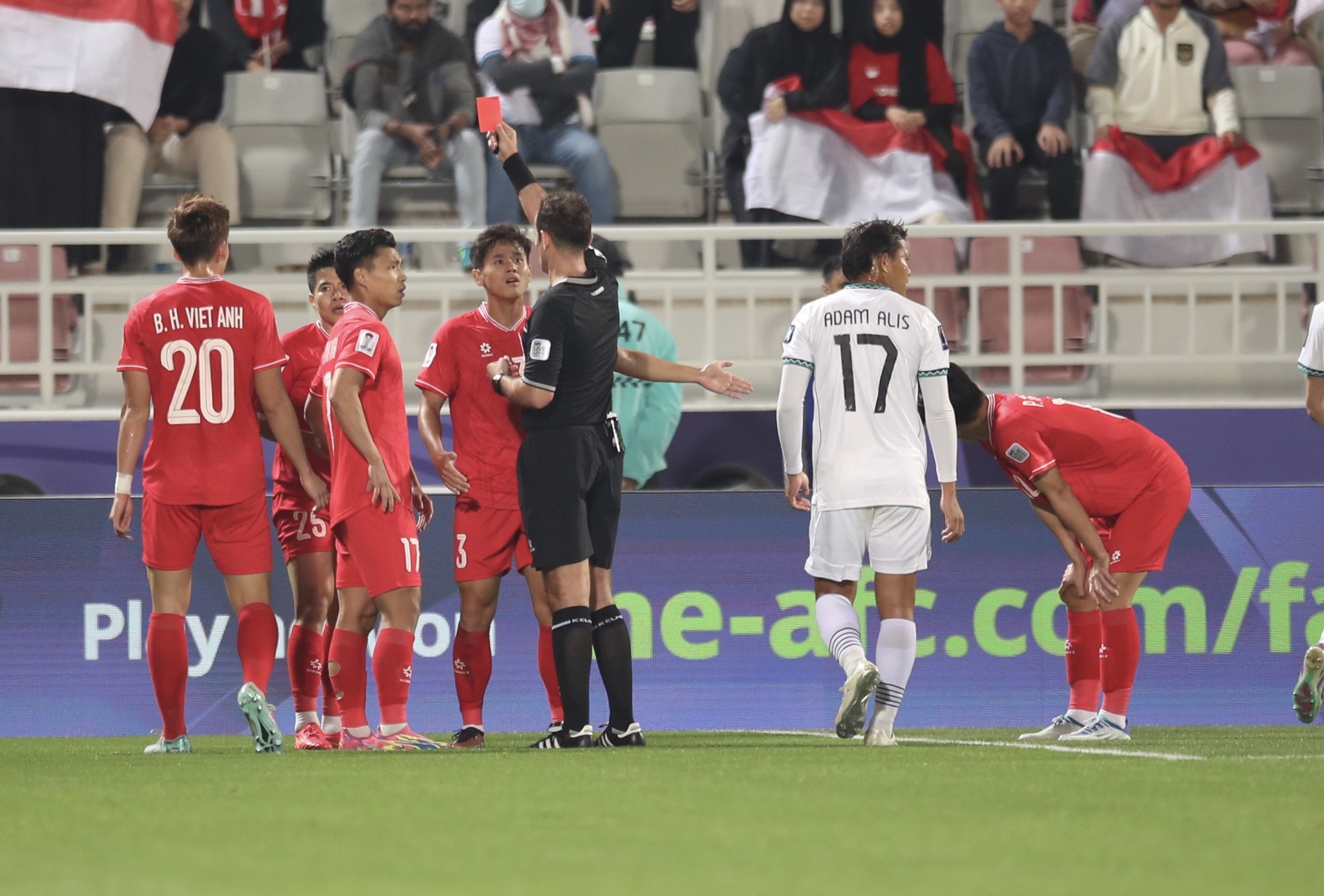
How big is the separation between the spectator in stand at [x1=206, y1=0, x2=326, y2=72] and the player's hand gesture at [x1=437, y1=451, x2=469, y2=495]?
22.3 ft

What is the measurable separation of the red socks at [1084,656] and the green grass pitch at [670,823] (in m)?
1.11

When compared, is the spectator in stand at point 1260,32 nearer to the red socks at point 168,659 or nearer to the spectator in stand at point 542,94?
the spectator in stand at point 542,94

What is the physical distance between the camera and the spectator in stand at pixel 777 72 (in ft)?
38.1

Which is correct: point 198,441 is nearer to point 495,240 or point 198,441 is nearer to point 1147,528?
point 495,240

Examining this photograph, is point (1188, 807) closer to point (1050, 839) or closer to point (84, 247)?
point (1050, 839)

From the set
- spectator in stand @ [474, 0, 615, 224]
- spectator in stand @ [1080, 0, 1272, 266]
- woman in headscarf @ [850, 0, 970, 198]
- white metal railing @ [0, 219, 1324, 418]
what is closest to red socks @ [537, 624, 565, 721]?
white metal railing @ [0, 219, 1324, 418]

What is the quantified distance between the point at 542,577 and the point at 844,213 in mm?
5471

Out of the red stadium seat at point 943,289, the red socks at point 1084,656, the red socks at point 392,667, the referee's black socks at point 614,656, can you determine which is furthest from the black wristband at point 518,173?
the red stadium seat at point 943,289

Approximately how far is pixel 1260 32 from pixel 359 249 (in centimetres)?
866

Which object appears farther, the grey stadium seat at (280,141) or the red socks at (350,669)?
the grey stadium seat at (280,141)

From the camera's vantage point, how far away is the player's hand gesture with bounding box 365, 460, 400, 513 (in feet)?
20.2

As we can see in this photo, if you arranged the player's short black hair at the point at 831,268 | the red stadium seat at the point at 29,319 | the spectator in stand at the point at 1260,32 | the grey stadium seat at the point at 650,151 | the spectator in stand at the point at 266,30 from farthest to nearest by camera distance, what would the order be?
the spectator in stand at the point at 266,30 < the spectator in stand at the point at 1260,32 < the grey stadium seat at the point at 650,151 < the red stadium seat at the point at 29,319 < the player's short black hair at the point at 831,268

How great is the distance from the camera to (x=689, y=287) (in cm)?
1022

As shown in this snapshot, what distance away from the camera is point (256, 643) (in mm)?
6379
